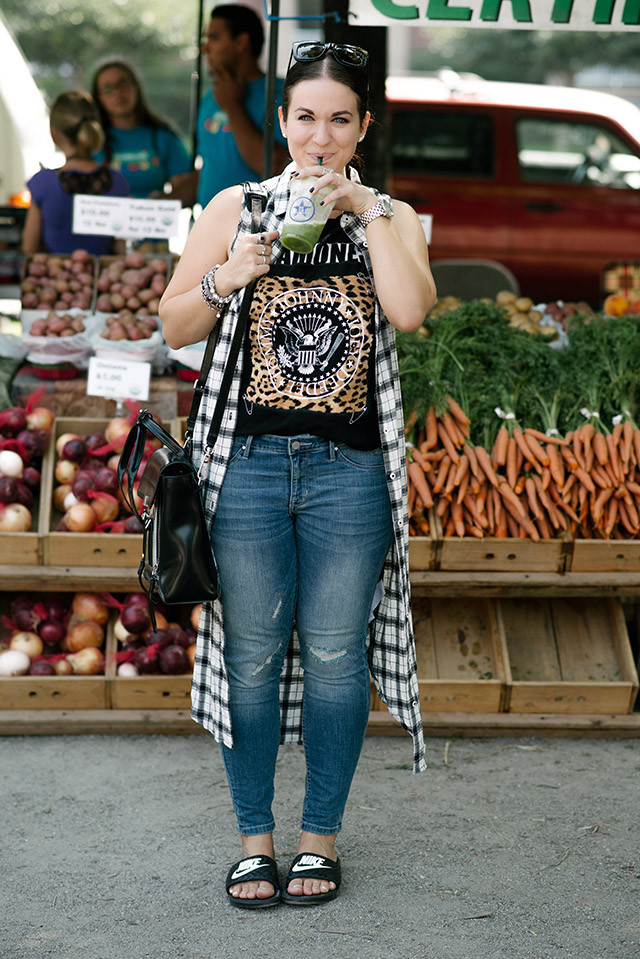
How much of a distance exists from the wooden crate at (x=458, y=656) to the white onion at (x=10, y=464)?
151 cm

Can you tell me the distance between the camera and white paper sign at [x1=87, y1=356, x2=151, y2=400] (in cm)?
408

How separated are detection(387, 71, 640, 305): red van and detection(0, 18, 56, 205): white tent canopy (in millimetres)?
4554

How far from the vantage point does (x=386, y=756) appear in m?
Answer: 3.46

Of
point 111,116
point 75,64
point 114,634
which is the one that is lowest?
point 114,634

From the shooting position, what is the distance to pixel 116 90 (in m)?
5.93

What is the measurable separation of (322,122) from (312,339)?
1.50ft

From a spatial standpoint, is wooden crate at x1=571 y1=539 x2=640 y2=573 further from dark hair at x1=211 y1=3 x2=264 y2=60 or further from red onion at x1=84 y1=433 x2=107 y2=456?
dark hair at x1=211 y1=3 x2=264 y2=60

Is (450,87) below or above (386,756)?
above

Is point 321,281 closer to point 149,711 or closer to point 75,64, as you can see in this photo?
point 149,711

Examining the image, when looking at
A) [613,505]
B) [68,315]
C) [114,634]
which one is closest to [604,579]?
[613,505]

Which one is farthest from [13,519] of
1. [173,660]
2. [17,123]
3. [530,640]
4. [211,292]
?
[17,123]

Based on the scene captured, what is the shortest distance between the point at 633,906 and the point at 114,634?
191 cm

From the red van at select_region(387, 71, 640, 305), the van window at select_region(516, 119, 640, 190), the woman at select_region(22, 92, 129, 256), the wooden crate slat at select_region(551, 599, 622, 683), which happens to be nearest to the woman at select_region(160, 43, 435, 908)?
the wooden crate slat at select_region(551, 599, 622, 683)

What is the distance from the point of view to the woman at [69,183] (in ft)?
16.2
